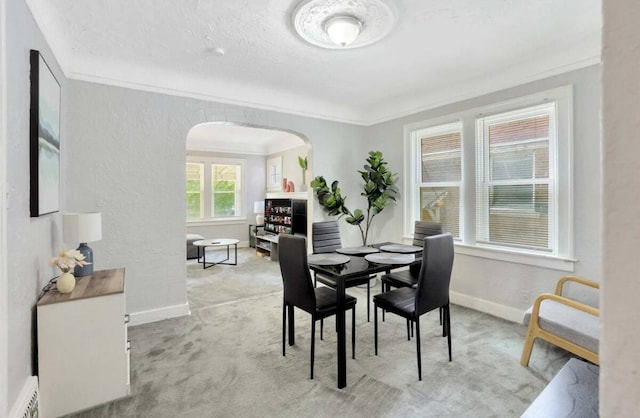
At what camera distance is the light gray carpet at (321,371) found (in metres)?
1.97

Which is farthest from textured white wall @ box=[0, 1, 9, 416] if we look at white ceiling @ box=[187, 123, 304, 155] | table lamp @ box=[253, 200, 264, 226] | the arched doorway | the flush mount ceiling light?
table lamp @ box=[253, 200, 264, 226]

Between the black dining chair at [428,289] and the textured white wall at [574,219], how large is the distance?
919 mm

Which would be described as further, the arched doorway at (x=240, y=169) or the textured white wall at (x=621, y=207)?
the arched doorway at (x=240, y=169)

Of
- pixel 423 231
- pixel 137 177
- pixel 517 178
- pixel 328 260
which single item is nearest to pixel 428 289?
pixel 328 260

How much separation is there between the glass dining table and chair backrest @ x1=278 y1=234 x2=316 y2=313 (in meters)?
0.20

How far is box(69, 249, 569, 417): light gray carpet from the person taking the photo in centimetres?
197

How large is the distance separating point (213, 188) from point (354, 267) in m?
6.04

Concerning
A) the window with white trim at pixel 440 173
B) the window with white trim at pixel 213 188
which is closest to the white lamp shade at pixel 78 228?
the window with white trim at pixel 440 173

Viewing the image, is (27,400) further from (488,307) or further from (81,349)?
(488,307)

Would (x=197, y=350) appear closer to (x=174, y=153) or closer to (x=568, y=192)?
(x=174, y=153)

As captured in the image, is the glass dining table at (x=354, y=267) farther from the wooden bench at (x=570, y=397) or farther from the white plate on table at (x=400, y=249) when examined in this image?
the wooden bench at (x=570, y=397)

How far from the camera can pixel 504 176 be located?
11.1 feet

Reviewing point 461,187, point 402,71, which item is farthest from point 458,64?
point 461,187

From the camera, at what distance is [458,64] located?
3.16 m
